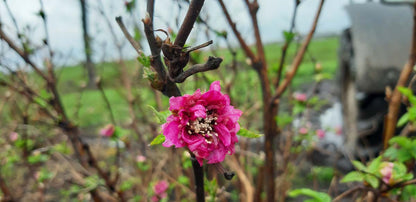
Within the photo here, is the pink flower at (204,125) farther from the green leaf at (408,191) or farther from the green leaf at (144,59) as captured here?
the green leaf at (408,191)

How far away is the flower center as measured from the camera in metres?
0.63

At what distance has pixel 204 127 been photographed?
64 cm

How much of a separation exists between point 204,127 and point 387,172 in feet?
2.35

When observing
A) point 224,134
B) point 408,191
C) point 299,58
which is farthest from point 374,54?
point 224,134

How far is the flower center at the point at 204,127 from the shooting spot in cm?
63

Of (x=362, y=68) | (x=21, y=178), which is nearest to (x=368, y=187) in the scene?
(x=362, y=68)

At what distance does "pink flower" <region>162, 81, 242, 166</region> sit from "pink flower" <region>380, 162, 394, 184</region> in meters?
0.65

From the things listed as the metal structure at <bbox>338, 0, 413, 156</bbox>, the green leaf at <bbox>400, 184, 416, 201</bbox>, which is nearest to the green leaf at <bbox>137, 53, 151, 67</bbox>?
the green leaf at <bbox>400, 184, 416, 201</bbox>

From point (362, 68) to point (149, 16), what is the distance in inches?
102

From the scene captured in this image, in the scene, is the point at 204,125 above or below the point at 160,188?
above

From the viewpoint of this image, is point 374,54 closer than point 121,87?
Yes

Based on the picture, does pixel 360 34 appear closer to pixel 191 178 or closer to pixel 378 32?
pixel 378 32

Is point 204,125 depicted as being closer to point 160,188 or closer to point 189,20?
point 189,20

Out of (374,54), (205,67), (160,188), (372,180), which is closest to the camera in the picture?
(205,67)
